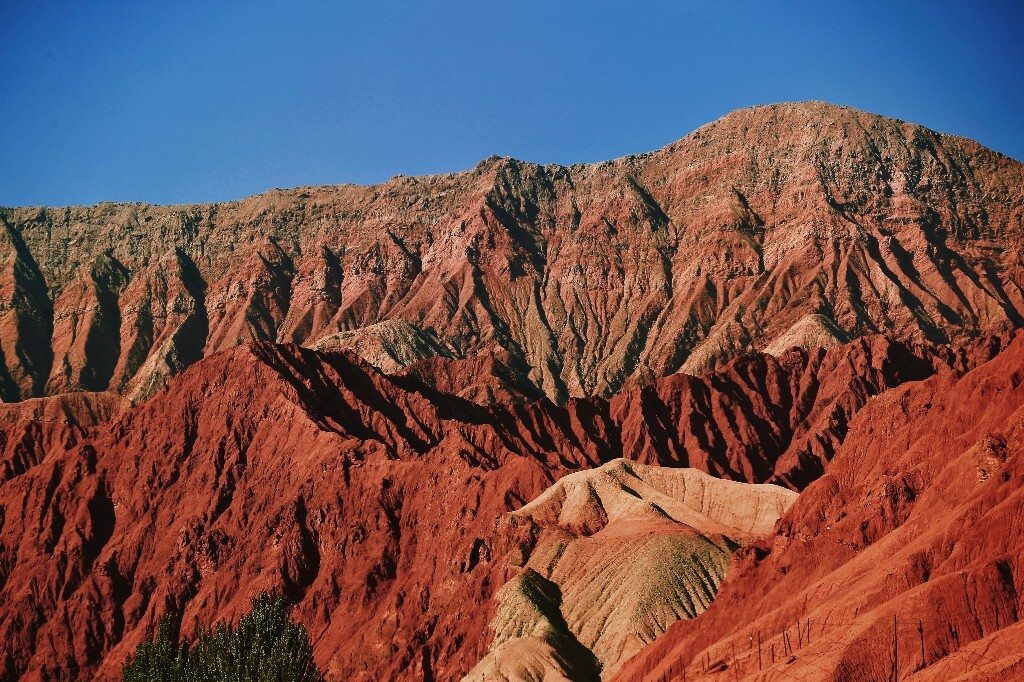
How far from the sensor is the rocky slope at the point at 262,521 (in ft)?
413

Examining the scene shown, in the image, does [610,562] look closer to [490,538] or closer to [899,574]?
[490,538]

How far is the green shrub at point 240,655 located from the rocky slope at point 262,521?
494 cm

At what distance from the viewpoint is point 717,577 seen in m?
110

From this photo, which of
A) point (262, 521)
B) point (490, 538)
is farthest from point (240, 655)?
point (262, 521)

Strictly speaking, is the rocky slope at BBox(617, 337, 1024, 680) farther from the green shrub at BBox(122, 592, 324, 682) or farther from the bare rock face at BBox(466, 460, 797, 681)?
the green shrub at BBox(122, 592, 324, 682)

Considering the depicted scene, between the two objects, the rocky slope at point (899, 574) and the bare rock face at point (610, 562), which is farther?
the bare rock face at point (610, 562)

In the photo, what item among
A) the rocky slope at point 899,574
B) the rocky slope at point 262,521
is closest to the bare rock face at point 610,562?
the rocky slope at point 262,521

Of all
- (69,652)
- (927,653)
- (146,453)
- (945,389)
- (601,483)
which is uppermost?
(146,453)

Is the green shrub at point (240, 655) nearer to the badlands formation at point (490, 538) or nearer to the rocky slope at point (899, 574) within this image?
the badlands formation at point (490, 538)

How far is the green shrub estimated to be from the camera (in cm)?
10762

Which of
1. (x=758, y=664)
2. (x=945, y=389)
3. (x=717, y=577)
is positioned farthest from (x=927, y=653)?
(x=945, y=389)

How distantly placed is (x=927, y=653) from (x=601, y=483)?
6963cm

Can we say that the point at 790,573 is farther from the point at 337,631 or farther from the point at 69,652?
the point at 69,652

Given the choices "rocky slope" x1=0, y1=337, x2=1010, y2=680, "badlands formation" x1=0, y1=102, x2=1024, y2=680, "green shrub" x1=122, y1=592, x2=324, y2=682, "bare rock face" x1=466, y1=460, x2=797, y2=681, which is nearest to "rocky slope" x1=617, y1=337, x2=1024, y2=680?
"badlands formation" x1=0, y1=102, x2=1024, y2=680
